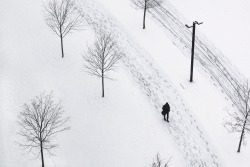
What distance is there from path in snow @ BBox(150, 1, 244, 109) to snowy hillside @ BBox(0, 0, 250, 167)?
191 millimetres

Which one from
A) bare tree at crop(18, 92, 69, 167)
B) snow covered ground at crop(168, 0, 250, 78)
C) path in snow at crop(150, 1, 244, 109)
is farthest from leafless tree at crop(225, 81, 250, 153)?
bare tree at crop(18, 92, 69, 167)

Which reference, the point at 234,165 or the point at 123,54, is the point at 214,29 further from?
the point at 234,165

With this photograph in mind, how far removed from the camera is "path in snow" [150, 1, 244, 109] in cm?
2969

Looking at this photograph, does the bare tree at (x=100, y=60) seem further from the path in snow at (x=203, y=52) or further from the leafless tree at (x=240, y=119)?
the leafless tree at (x=240, y=119)

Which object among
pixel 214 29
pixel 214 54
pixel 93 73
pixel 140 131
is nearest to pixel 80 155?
pixel 140 131

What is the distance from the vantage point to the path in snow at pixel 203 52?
29.7 meters

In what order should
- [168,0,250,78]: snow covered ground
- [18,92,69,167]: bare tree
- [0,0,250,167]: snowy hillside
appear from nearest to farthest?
[18,92,69,167]: bare tree → [0,0,250,167]: snowy hillside → [168,0,250,78]: snow covered ground

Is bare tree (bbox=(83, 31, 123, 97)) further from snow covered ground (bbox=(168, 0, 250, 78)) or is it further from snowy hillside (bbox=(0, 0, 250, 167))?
snow covered ground (bbox=(168, 0, 250, 78))

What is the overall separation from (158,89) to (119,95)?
3.27 meters

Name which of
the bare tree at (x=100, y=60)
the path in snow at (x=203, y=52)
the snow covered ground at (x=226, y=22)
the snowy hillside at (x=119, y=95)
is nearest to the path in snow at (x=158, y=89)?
the snowy hillside at (x=119, y=95)

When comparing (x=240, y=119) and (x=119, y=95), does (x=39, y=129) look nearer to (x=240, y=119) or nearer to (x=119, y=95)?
(x=119, y=95)

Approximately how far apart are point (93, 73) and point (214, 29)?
15743mm

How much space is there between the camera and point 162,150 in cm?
2208

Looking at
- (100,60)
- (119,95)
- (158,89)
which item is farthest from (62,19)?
(158,89)
